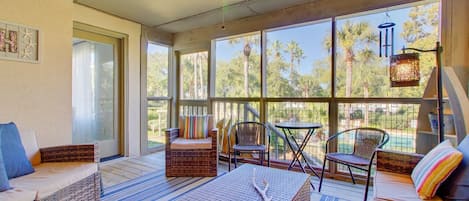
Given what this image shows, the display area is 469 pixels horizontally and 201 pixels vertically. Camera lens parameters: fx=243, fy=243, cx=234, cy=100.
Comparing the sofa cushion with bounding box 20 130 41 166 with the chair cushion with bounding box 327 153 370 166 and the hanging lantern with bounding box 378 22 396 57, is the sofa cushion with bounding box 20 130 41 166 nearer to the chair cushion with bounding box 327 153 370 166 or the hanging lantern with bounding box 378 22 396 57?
the chair cushion with bounding box 327 153 370 166

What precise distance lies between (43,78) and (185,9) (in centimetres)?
202

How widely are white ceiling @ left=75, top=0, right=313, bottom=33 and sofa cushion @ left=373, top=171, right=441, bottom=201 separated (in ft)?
7.92

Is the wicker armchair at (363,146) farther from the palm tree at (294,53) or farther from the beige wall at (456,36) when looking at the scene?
the palm tree at (294,53)

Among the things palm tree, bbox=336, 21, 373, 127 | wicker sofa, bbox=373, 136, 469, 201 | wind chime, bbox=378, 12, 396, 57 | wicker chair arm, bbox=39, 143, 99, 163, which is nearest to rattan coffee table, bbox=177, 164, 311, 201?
wicker sofa, bbox=373, 136, 469, 201

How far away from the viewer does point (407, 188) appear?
1.70 metres

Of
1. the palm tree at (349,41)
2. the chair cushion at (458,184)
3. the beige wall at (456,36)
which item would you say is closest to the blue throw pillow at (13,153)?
the chair cushion at (458,184)

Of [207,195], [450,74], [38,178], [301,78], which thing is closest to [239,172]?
[207,195]

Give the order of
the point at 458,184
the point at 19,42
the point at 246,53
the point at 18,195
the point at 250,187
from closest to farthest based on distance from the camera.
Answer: the point at 458,184
the point at 18,195
the point at 250,187
the point at 19,42
the point at 246,53

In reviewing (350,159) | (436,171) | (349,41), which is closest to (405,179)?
(436,171)

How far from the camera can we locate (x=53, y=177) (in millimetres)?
1890

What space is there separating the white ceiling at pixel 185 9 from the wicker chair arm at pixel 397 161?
2227 millimetres

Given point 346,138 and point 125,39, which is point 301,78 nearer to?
point 346,138

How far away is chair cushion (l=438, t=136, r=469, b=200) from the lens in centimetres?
141

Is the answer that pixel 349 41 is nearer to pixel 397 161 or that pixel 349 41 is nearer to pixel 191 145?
pixel 397 161
